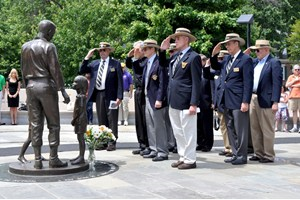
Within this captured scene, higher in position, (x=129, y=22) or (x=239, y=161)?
(x=129, y=22)

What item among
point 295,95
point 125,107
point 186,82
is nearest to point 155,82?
point 186,82

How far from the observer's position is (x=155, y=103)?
26.6ft

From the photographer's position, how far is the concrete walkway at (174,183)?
567 centimetres

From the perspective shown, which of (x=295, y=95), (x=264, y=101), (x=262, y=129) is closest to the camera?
(x=264, y=101)

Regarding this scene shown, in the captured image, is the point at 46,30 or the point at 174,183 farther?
the point at 46,30

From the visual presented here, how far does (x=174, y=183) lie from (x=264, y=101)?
103 inches

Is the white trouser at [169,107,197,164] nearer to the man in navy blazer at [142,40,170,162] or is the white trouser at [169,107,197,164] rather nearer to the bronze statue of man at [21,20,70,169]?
the man in navy blazer at [142,40,170,162]

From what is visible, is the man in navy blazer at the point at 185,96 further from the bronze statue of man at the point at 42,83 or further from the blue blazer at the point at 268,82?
the bronze statue of man at the point at 42,83

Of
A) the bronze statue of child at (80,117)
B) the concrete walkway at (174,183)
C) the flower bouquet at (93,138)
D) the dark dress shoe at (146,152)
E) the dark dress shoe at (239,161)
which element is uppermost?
the bronze statue of child at (80,117)

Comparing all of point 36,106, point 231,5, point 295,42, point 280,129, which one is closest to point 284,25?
point 295,42

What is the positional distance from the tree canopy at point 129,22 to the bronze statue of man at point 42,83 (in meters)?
15.5

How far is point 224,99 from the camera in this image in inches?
320

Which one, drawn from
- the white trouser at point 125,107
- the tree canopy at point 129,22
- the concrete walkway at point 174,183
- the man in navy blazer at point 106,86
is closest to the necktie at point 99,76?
the man in navy blazer at point 106,86

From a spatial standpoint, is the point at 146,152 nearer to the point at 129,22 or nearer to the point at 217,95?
the point at 217,95
